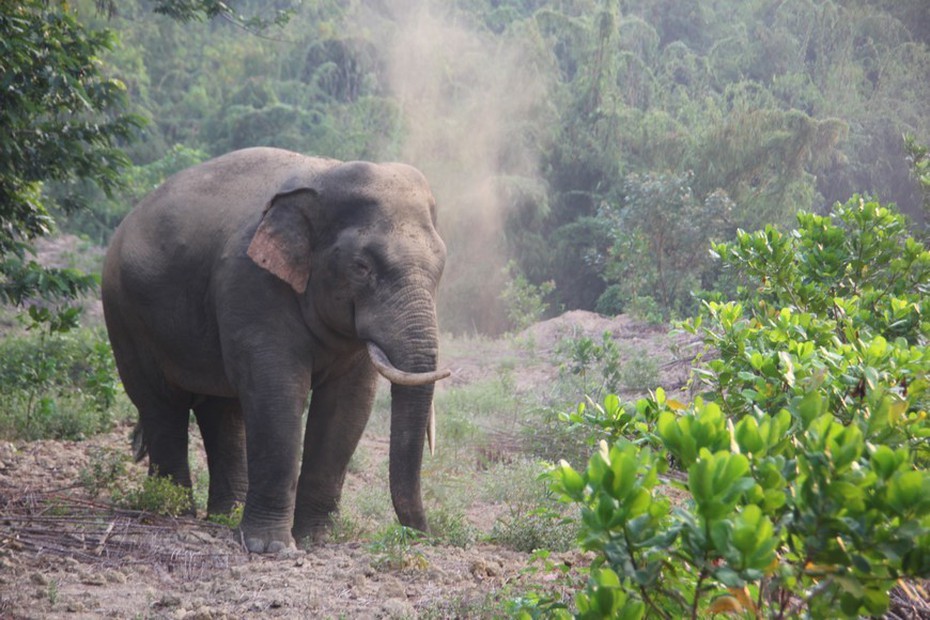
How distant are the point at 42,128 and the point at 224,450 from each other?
9.54 feet

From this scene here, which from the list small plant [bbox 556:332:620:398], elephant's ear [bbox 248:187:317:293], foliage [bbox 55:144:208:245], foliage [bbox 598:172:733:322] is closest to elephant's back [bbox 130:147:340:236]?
elephant's ear [bbox 248:187:317:293]

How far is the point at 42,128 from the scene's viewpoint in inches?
309

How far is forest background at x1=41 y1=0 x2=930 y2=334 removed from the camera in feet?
62.9

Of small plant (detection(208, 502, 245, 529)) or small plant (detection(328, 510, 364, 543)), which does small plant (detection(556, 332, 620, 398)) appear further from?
small plant (detection(208, 502, 245, 529))

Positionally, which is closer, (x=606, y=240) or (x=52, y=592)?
(x=52, y=592)

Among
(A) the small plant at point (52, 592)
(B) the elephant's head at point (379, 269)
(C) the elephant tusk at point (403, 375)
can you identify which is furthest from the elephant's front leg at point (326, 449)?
(A) the small plant at point (52, 592)

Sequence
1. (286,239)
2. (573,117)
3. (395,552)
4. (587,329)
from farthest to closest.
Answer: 1. (573,117)
2. (587,329)
3. (286,239)
4. (395,552)

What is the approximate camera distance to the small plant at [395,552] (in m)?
4.91

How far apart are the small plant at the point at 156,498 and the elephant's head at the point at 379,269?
4.54 feet

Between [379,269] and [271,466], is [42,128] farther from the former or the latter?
[271,466]

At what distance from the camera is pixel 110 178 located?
836 centimetres

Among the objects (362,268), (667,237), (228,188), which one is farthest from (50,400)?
(667,237)

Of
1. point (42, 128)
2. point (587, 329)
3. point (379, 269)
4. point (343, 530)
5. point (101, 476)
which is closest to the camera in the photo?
point (379, 269)

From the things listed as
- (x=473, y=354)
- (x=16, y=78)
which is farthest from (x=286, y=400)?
(x=473, y=354)
